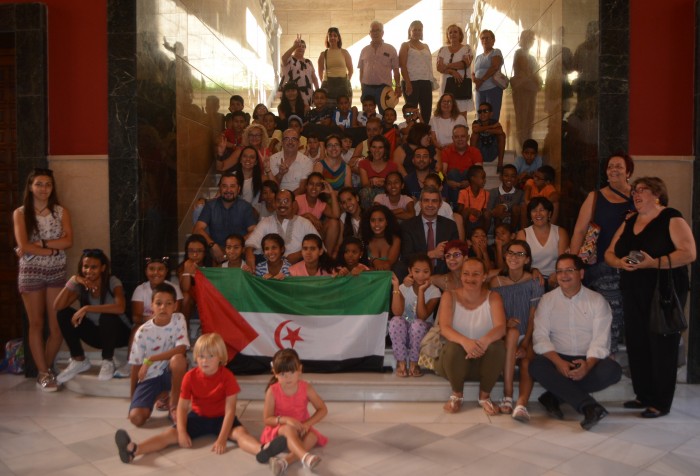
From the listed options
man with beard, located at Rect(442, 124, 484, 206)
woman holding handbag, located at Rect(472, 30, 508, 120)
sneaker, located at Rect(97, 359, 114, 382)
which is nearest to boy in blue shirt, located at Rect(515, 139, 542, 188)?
man with beard, located at Rect(442, 124, 484, 206)

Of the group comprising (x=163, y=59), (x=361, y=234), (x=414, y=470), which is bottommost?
(x=414, y=470)

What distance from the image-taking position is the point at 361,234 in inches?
278

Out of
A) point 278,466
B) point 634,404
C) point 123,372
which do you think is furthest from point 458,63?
point 278,466

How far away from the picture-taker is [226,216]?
740 centimetres

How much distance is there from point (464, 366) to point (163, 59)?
15.0 ft

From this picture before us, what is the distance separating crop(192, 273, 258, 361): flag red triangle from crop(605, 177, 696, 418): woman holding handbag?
3.16 meters

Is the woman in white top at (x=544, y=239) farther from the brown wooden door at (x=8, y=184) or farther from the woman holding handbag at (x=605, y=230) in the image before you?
the brown wooden door at (x=8, y=184)

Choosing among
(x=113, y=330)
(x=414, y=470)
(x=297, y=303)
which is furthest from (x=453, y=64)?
(x=414, y=470)

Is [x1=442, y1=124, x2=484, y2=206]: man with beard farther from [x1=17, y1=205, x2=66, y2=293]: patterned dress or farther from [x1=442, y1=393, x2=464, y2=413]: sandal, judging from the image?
[x1=17, y1=205, x2=66, y2=293]: patterned dress

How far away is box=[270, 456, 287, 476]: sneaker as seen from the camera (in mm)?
4305

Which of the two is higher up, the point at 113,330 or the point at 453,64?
the point at 453,64

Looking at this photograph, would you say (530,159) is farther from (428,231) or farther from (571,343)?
(571,343)

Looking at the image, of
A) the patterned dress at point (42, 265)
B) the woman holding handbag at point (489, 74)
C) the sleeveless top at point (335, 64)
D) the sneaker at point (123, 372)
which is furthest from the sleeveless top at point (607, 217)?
the sleeveless top at point (335, 64)

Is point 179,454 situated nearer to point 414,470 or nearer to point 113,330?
point 414,470
